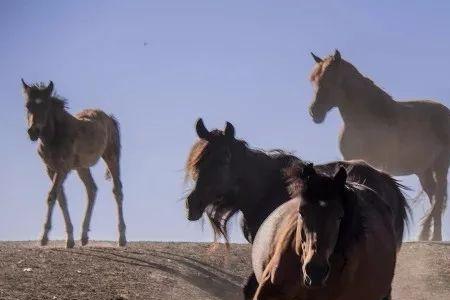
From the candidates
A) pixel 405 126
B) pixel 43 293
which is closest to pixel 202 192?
pixel 43 293

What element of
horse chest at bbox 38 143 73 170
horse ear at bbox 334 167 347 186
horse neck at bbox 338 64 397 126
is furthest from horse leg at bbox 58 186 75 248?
horse ear at bbox 334 167 347 186

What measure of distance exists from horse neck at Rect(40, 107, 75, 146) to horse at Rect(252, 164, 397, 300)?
379 inches

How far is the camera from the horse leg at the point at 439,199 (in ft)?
63.3

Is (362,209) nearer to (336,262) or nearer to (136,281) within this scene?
(336,262)

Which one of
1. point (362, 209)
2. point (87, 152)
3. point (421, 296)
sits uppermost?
point (87, 152)

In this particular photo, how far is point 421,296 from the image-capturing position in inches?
556

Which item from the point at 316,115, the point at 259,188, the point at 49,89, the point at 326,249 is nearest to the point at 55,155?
the point at 49,89

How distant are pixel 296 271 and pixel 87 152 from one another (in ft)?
37.3

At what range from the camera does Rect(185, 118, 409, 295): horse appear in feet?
34.8

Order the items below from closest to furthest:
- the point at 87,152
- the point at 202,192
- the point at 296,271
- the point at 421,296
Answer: the point at 296,271
the point at 202,192
the point at 421,296
the point at 87,152

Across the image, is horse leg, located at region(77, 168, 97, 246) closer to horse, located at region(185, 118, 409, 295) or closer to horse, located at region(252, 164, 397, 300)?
horse, located at region(185, 118, 409, 295)

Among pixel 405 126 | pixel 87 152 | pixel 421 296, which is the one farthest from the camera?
pixel 405 126

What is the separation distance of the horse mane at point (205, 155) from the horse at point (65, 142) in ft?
20.8

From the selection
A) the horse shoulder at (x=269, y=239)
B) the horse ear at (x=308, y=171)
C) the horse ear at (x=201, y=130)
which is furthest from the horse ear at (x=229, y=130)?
the horse ear at (x=308, y=171)
